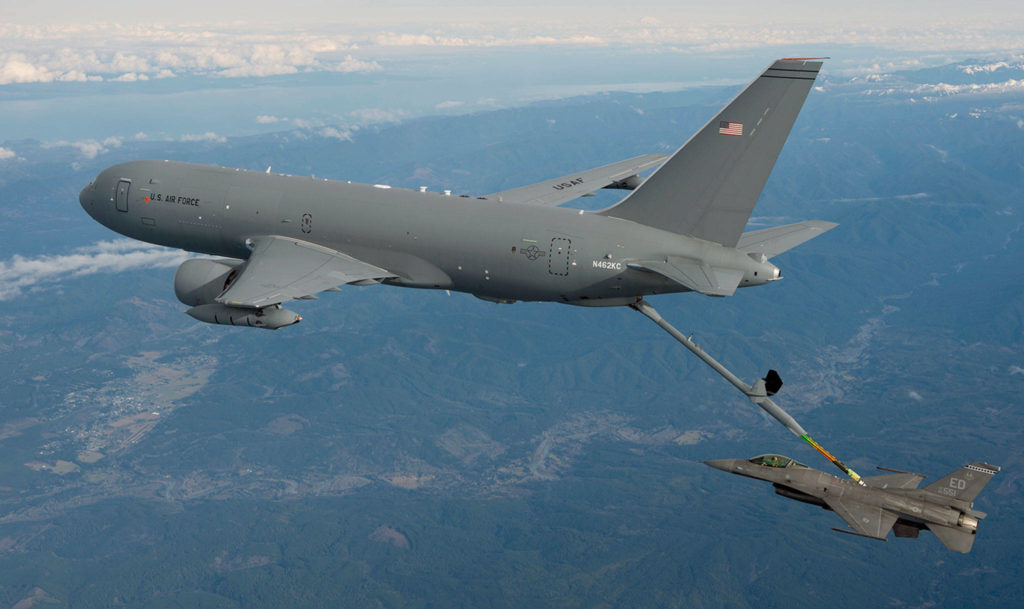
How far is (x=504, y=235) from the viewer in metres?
42.7

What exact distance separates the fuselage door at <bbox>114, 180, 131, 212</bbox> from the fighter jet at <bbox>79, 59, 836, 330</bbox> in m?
3.59

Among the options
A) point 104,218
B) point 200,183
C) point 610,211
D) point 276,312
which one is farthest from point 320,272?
point 104,218

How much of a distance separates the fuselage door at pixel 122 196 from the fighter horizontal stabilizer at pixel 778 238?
3830 cm

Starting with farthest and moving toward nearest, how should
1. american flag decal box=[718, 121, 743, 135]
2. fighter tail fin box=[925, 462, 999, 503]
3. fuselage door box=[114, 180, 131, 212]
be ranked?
fuselage door box=[114, 180, 131, 212] → fighter tail fin box=[925, 462, 999, 503] → american flag decal box=[718, 121, 743, 135]

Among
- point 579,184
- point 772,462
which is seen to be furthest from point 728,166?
point 772,462

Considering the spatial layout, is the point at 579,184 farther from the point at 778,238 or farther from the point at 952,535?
the point at 952,535

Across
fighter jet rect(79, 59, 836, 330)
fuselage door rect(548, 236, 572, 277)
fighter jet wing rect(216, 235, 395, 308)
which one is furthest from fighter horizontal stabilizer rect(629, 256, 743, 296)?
fighter jet wing rect(216, 235, 395, 308)

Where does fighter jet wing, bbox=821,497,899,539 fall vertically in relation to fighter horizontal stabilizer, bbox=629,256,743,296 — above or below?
below

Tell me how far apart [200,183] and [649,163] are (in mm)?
31872

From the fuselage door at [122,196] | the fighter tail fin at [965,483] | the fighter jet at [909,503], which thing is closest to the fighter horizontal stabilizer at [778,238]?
the fighter jet at [909,503]

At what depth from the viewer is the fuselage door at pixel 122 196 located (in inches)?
1981

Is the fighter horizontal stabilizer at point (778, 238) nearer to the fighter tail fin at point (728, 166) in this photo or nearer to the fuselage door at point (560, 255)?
the fighter tail fin at point (728, 166)

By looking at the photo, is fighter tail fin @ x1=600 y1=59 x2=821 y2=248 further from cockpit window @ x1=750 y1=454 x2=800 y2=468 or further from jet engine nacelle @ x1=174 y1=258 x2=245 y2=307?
jet engine nacelle @ x1=174 y1=258 x2=245 y2=307

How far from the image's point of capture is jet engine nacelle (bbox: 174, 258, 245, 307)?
1695 inches
